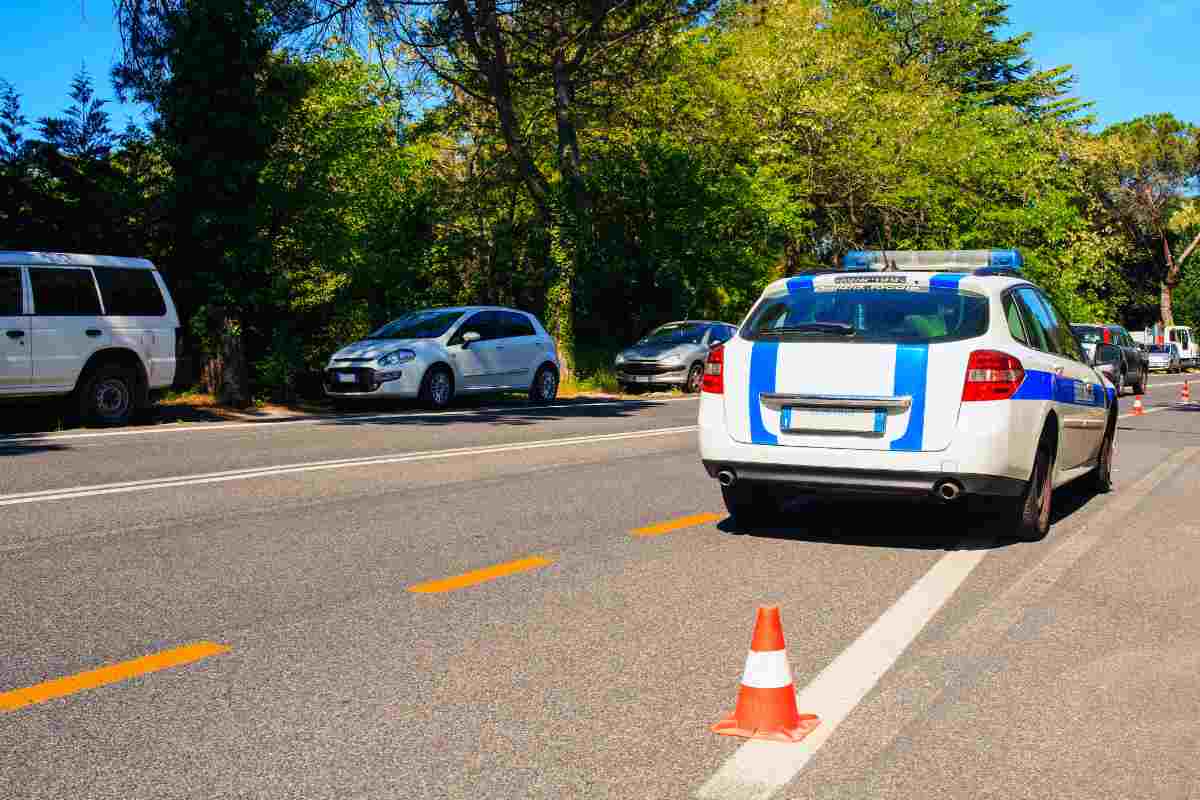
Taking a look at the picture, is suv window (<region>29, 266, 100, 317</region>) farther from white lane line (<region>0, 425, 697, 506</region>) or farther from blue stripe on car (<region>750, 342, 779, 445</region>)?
blue stripe on car (<region>750, 342, 779, 445</region>)

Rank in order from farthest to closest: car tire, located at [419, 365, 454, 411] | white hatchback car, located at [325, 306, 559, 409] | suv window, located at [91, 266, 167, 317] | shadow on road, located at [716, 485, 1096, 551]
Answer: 1. car tire, located at [419, 365, 454, 411]
2. white hatchback car, located at [325, 306, 559, 409]
3. suv window, located at [91, 266, 167, 317]
4. shadow on road, located at [716, 485, 1096, 551]

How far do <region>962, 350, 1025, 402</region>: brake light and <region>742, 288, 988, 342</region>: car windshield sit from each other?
213 millimetres

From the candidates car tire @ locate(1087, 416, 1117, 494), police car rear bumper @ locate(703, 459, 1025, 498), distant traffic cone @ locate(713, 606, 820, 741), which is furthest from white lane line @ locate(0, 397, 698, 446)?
distant traffic cone @ locate(713, 606, 820, 741)

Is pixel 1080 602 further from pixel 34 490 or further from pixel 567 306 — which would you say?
pixel 567 306

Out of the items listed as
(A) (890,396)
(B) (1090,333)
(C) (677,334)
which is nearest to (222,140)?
(C) (677,334)

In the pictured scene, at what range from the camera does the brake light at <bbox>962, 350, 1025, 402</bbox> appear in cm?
766

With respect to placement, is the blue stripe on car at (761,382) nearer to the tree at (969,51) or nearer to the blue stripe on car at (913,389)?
the blue stripe on car at (913,389)

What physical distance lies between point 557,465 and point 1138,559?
5647 millimetres

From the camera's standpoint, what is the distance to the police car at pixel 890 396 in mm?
7652

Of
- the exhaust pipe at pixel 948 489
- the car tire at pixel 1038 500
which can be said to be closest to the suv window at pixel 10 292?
the exhaust pipe at pixel 948 489

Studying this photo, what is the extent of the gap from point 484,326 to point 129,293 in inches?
265

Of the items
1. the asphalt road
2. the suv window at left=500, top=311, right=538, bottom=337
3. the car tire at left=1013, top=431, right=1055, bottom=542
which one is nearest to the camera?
the asphalt road

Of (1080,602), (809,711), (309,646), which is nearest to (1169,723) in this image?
(809,711)

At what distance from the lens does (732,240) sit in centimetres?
3428
